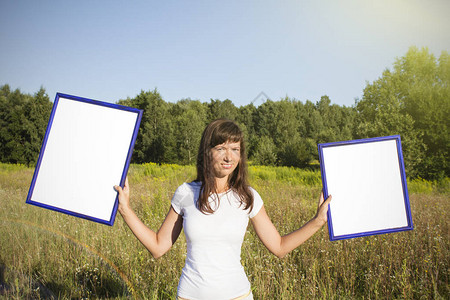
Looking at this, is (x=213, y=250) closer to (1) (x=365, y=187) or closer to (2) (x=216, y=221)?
(2) (x=216, y=221)

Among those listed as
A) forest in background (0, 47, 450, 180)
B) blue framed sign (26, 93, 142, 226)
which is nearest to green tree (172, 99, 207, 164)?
forest in background (0, 47, 450, 180)

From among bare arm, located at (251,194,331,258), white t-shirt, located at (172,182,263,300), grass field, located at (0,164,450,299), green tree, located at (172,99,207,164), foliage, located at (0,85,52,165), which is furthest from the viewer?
green tree, located at (172,99,207,164)

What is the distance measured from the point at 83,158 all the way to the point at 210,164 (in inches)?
30.6

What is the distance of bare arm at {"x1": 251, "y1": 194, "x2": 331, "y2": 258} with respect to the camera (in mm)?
1698

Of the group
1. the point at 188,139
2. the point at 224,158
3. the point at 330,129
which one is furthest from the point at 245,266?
A: the point at 330,129

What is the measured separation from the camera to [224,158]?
1.64m

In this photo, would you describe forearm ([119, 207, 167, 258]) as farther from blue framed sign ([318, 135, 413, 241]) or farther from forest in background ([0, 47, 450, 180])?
forest in background ([0, 47, 450, 180])

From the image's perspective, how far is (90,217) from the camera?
164 centimetres

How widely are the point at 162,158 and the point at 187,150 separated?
276 centimetres

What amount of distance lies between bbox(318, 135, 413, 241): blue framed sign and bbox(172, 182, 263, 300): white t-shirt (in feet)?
1.99

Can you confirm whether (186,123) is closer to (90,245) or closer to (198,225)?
(90,245)

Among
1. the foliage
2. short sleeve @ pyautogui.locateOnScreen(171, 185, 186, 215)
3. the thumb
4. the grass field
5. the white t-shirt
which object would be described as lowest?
the grass field

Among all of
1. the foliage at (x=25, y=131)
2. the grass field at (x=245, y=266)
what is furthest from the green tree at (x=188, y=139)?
the grass field at (x=245, y=266)

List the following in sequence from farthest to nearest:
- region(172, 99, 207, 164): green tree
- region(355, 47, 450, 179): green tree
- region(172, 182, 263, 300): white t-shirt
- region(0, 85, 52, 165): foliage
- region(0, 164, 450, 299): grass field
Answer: region(172, 99, 207, 164): green tree, region(0, 85, 52, 165): foliage, region(355, 47, 450, 179): green tree, region(0, 164, 450, 299): grass field, region(172, 182, 263, 300): white t-shirt
